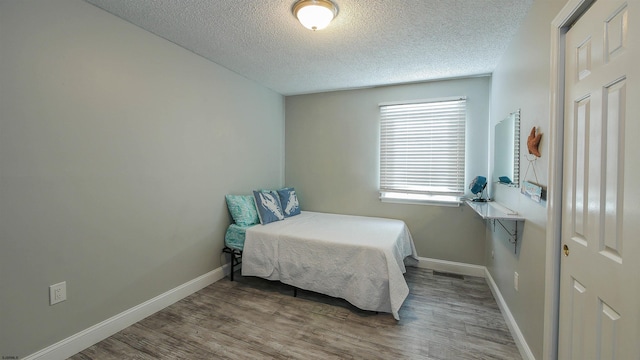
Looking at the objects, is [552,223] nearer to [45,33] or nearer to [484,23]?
[484,23]

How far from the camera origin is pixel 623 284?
0.92m

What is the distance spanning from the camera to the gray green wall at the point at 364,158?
3.26 m

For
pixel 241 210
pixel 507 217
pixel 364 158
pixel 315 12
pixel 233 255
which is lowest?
pixel 233 255

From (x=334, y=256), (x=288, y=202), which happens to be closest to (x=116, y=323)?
(x=334, y=256)

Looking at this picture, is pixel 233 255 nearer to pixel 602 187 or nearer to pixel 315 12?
pixel 315 12

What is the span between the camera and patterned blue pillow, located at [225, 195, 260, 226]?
123 inches

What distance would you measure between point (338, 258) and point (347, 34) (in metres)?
2.01

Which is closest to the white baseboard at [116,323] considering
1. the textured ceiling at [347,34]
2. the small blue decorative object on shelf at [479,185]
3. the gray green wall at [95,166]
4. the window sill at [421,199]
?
the gray green wall at [95,166]

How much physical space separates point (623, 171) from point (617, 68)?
383 mm

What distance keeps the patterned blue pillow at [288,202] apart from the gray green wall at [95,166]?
922 millimetres

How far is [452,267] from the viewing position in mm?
3344

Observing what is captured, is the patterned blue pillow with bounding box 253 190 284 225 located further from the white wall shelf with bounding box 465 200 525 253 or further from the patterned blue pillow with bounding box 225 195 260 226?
the white wall shelf with bounding box 465 200 525 253

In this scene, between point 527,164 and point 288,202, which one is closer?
point 527,164

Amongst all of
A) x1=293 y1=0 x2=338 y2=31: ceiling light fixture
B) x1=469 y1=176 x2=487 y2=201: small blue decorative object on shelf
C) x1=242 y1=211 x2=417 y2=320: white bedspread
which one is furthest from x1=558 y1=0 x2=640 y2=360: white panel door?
x1=469 y1=176 x2=487 y2=201: small blue decorative object on shelf
